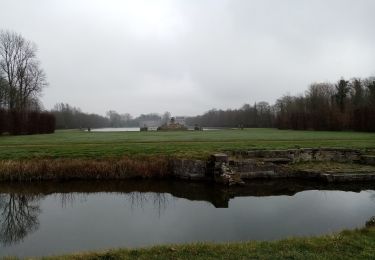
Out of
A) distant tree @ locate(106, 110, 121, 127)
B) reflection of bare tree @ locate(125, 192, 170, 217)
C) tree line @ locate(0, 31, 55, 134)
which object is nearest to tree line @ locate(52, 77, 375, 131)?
tree line @ locate(0, 31, 55, 134)

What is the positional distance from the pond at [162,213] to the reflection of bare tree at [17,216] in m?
0.03

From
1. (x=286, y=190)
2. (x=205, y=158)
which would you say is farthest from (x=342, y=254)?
(x=205, y=158)

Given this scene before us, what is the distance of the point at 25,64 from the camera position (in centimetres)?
4444

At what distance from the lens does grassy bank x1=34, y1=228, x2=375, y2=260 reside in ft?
19.6

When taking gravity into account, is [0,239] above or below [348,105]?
below

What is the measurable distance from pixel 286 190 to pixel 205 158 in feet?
14.9

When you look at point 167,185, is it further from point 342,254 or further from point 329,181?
point 342,254

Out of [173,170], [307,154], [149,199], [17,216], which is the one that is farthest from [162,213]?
[307,154]

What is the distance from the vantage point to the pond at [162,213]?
9164 mm

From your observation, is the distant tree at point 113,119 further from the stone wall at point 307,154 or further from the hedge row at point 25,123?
the stone wall at point 307,154

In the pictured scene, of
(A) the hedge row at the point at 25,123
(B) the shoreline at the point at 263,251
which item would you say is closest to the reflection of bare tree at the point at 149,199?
(B) the shoreline at the point at 263,251

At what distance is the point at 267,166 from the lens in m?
17.8

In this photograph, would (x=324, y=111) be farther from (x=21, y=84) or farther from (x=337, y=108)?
(x=21, y=84)

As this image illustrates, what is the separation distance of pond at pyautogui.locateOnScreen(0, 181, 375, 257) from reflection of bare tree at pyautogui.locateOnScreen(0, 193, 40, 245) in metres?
0.03
